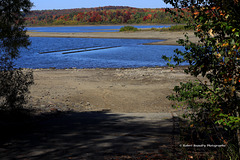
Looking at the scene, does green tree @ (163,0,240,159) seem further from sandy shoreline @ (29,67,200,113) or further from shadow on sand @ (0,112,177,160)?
sandy shoreline @ (29,67,200,113)

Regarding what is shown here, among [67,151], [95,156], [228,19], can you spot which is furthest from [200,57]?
[67,151]

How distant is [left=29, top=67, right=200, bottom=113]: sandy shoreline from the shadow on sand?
3463 millimetres

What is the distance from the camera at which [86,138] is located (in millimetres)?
7992

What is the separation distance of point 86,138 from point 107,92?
9.39 m

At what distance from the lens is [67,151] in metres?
6.98

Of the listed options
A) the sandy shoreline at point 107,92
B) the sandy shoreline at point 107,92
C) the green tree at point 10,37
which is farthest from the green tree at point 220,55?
the sandy shoreline at point 107,92

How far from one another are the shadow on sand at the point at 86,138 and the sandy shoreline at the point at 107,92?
3463 mm

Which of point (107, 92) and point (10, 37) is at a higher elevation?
point (10, 37)

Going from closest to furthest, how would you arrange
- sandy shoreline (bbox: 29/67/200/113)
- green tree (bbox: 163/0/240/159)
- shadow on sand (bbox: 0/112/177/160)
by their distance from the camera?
1. green tree (bbox: 163/0/240/159)
2. shadow on sand (bbox: 0/112/177/160)
3. sandy shoreline (bbox: 29/67/200/113)

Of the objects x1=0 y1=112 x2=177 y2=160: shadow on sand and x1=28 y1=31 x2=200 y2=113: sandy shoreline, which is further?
x1=28 y1=31 x2=200 y2=113: sandy shoreline

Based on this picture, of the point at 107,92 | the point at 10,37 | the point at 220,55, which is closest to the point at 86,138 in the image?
the point at 220,55

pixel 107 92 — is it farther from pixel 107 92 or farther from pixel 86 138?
pixel 86 138

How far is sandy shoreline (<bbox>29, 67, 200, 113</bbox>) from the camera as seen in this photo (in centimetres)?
1446

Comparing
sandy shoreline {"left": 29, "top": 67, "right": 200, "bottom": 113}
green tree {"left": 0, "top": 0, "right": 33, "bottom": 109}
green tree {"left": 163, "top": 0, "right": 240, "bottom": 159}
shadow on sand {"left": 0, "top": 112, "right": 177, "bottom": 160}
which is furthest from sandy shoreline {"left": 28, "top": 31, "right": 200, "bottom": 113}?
green tree {"left": 163, "top": 0, "right": 240, "bottom": 159}
